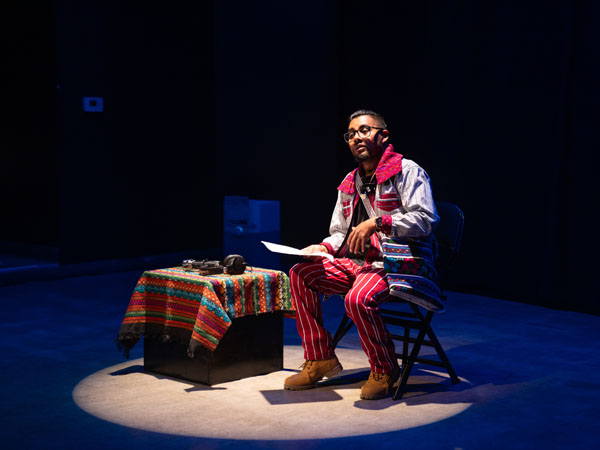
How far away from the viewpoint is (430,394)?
149 inches

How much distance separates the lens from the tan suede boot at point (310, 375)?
12.7 ft

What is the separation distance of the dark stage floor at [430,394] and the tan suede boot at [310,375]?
0.31ft

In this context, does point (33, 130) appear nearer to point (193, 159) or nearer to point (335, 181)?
point (193, 159)

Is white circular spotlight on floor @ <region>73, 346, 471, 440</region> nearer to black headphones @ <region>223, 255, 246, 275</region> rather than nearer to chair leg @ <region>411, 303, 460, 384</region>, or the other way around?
chair leg @ <region>411, 303, 460, 384</region>

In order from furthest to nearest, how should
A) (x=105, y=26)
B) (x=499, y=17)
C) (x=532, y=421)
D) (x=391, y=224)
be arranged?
1. (x=105, y=26)
2. (x=499, y=17)
3. (x=391, y=224)
4. (x=532, y=421)

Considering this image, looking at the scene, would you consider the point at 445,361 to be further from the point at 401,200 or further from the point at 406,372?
the point at 401,200

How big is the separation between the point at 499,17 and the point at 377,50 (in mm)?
1368

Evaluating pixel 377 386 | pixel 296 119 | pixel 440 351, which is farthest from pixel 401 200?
pixel 296 119

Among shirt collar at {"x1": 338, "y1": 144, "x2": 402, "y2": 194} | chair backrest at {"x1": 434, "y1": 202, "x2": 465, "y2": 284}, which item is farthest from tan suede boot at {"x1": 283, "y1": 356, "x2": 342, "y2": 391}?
shirt collar at {"x1": 338, "y1": 144, "x2": 402, "y2": 194}

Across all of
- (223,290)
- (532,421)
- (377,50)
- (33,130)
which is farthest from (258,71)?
(532,421)

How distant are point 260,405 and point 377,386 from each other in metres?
0.53

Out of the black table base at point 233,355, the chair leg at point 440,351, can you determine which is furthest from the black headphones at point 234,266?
the chair leg at point 440,351

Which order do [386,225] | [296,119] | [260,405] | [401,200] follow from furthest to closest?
[296,119]
[401,200]
[386,225]
[260,405]

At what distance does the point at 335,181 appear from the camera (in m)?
7.98
